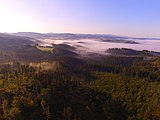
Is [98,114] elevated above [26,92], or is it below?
below

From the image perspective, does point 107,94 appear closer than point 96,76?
Yes

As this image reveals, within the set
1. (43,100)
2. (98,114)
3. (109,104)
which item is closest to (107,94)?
(109,104)

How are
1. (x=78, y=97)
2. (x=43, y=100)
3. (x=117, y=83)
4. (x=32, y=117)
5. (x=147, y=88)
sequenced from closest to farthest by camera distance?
(x=32, y=117) → (x=43, y=100) → (x=78, y=97) → (x=147, y=88) → (x=117, y=83)

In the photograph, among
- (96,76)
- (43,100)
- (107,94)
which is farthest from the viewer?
(96,76)

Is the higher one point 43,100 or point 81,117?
point 43,100

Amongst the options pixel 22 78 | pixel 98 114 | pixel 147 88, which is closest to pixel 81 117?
pixel 98 114

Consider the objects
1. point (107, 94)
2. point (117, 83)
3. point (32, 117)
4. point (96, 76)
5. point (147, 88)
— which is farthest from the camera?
point (96, 76)

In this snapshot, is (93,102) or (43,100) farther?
(93,102)

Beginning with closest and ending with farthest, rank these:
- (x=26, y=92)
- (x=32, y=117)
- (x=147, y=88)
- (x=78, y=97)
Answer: (x=32, y=117) → (x=26, y=92) → (x=78, y=97) → (x=147, y=88)

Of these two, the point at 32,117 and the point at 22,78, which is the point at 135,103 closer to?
the point at 32,117
